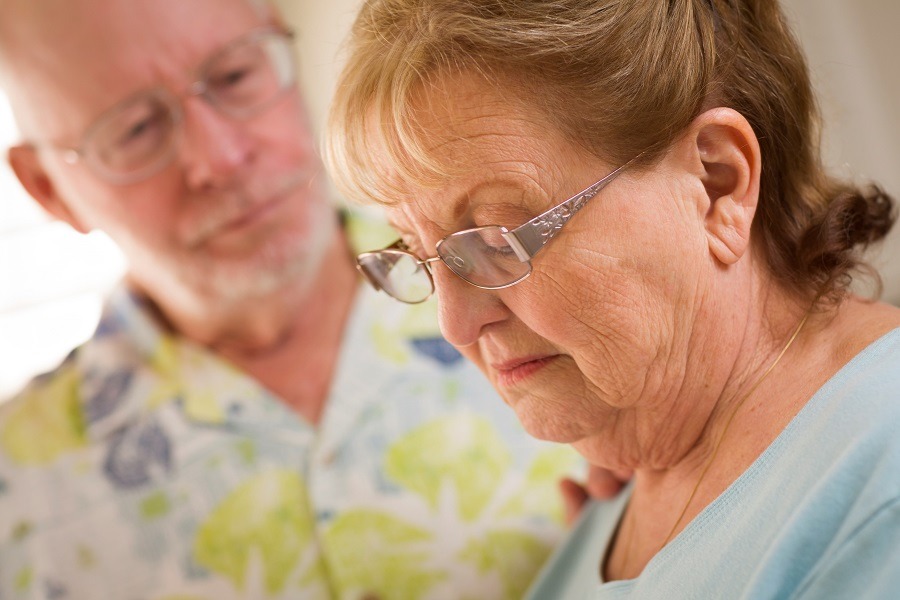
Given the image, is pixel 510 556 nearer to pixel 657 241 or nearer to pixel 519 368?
pixel 519 368

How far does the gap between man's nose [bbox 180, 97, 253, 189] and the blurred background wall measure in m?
0.18

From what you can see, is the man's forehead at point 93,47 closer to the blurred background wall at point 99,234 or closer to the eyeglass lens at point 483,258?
the blurred background wall at point 99,234

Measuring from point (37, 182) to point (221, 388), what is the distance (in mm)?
542

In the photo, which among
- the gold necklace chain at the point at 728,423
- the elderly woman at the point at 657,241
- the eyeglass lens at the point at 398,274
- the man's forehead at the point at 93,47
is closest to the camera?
the elderly woman at the point at 657,241

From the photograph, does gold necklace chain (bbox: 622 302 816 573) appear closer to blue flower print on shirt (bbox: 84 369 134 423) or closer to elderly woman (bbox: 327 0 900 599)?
elderly woman (bbox: 327 0 900 599)

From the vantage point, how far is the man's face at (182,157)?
1510 mm

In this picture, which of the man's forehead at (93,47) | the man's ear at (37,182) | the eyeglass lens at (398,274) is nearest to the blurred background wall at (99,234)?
the man's ear at (37,182)

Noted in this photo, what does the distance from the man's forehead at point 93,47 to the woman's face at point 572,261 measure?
0.78 metres

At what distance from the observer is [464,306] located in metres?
0.98

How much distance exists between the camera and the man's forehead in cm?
149

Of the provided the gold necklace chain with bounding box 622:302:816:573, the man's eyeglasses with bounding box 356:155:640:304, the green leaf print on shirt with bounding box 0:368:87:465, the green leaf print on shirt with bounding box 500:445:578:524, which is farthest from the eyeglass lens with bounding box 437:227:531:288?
the green leaf print on shirt with bounding box 0:368:87:465

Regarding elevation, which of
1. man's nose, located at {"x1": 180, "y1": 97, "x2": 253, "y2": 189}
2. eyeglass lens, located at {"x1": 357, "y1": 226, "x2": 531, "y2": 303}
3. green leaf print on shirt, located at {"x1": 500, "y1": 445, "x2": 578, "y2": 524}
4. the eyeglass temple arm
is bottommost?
green leaf print on shirt, located at {"x1": 500, "y1": 445, "x2": 578, "y2": 524}

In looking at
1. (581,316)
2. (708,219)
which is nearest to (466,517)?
(581,316)

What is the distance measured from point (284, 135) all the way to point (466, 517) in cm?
83
